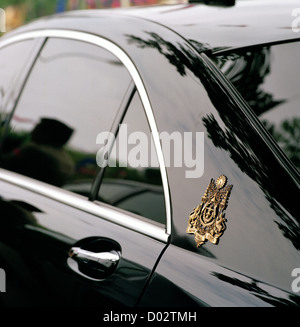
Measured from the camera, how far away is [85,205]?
6.27 feet

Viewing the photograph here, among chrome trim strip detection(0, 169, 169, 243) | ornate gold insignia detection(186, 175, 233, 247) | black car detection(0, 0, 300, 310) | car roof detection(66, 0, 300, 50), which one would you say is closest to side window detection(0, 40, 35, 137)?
black car detection(0, 0, 300, 310)

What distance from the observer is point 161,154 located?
5.51ft

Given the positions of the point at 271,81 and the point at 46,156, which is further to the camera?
the point at 46,156

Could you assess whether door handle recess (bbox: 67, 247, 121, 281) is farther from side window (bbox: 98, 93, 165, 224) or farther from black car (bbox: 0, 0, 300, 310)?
side window (bbox: 98, 93, 165, 224)

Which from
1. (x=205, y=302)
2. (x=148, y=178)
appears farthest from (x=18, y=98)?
(x=205, y=302)

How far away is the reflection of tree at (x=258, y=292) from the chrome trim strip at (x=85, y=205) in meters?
0.24

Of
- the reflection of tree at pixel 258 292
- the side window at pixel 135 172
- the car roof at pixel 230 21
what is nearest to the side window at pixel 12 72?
the car roof at pixel 230 21

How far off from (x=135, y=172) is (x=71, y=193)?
32 centimetres

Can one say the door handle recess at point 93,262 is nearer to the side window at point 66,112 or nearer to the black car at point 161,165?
the black car at point 161,165

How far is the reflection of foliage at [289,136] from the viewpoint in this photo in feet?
5.20

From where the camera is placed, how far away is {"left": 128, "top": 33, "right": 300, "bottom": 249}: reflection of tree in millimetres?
1413

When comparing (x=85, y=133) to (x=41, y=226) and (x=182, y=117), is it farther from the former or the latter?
(x=182, y=117)

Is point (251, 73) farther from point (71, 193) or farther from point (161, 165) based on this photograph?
point (71, 193)

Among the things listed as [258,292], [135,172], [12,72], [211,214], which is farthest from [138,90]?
[12,72]
